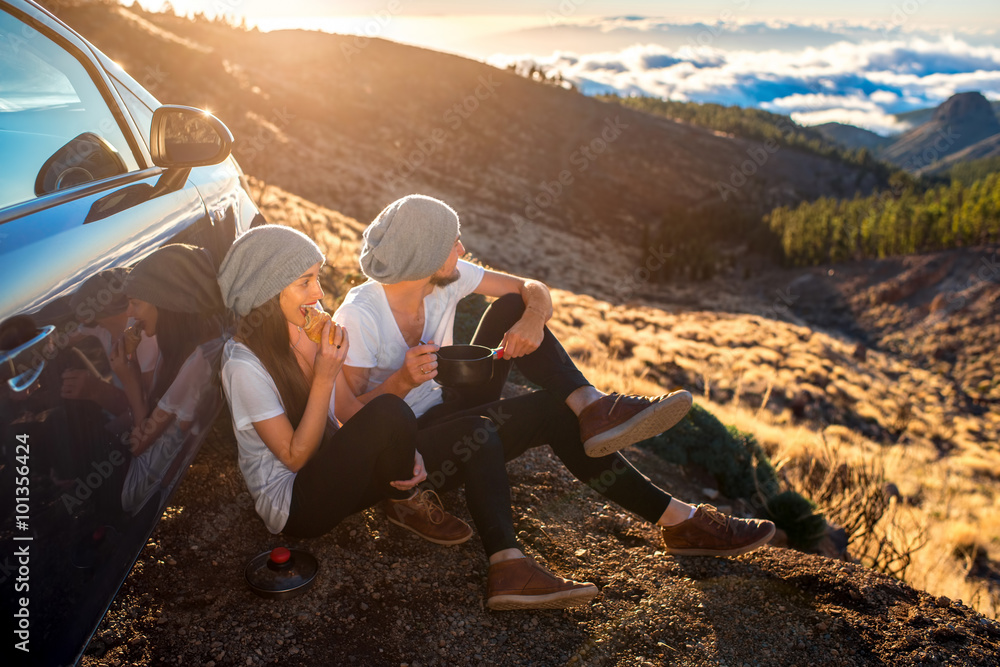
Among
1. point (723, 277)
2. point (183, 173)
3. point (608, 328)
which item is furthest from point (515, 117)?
point (183, 173)

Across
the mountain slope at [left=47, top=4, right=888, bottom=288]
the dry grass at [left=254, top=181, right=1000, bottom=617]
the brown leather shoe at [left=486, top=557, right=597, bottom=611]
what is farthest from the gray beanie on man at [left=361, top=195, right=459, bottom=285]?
the mountain slope at [left=47, top=4, right=888, bottom=288]

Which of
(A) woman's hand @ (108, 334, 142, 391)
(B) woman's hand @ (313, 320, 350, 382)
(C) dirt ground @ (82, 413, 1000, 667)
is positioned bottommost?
(C) dirt ground @ (82, 413, 1000, 667)

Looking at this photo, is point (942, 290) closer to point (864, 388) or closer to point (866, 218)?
point (866, 218)

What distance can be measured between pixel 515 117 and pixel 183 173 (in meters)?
50.1

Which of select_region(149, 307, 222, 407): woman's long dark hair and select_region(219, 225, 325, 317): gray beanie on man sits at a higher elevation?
select_region(219, 225, 325, 317): gray beanie on man

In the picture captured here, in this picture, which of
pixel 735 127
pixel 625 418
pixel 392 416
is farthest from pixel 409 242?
pixel 735 127

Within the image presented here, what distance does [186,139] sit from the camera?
247 cm

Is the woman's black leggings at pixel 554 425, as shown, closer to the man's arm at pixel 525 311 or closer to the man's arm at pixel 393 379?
the man's arm at pixel 525 311

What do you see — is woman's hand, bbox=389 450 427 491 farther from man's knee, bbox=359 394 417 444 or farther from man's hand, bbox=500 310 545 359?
man's hand, bbox=500 310 545 359

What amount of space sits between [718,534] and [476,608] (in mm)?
1071

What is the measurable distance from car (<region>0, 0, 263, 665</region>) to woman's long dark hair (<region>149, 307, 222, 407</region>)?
0.07m

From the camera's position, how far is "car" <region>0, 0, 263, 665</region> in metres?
1.17

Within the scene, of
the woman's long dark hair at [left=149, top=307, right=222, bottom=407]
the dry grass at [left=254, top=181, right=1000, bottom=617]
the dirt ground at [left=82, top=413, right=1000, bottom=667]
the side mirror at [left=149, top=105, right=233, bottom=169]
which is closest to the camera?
the woman's long dark hair at [left=149, top=307, right=222, bottom=407]

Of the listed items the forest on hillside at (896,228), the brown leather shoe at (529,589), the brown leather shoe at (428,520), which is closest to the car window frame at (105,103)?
the brown leather shoe at (428,520)
